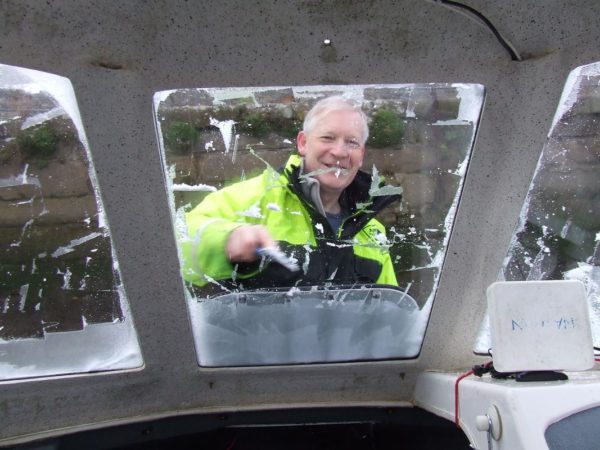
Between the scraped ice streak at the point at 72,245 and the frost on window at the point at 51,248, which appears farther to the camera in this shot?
the scraped ice streak at the point at 72,245

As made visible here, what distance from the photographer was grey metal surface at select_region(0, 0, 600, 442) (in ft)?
4.11

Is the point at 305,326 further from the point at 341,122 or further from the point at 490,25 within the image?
the point at 490,25

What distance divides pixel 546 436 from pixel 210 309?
108cm

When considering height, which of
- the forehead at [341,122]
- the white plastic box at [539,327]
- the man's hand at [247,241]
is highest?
the forehead at [341,122]

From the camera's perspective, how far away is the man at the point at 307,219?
1517mm

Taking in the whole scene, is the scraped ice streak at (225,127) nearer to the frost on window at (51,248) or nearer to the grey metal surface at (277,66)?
the grey metal surface at (277,66)

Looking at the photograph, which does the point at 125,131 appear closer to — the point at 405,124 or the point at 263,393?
the point at 405,124

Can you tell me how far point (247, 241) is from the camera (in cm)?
163

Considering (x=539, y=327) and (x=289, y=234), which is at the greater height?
(x=289, y=234)

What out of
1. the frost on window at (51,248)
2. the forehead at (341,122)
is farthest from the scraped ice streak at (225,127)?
the frost on window at (51,248)

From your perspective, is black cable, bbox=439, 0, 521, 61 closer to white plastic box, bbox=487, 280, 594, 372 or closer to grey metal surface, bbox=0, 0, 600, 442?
grey metal surface, bbox=0, 0, 600, 442

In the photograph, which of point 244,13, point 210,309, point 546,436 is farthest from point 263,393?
point 244,13

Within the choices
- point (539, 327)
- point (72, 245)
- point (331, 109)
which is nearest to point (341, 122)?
point (331, 109)

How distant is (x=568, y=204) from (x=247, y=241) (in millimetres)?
968
